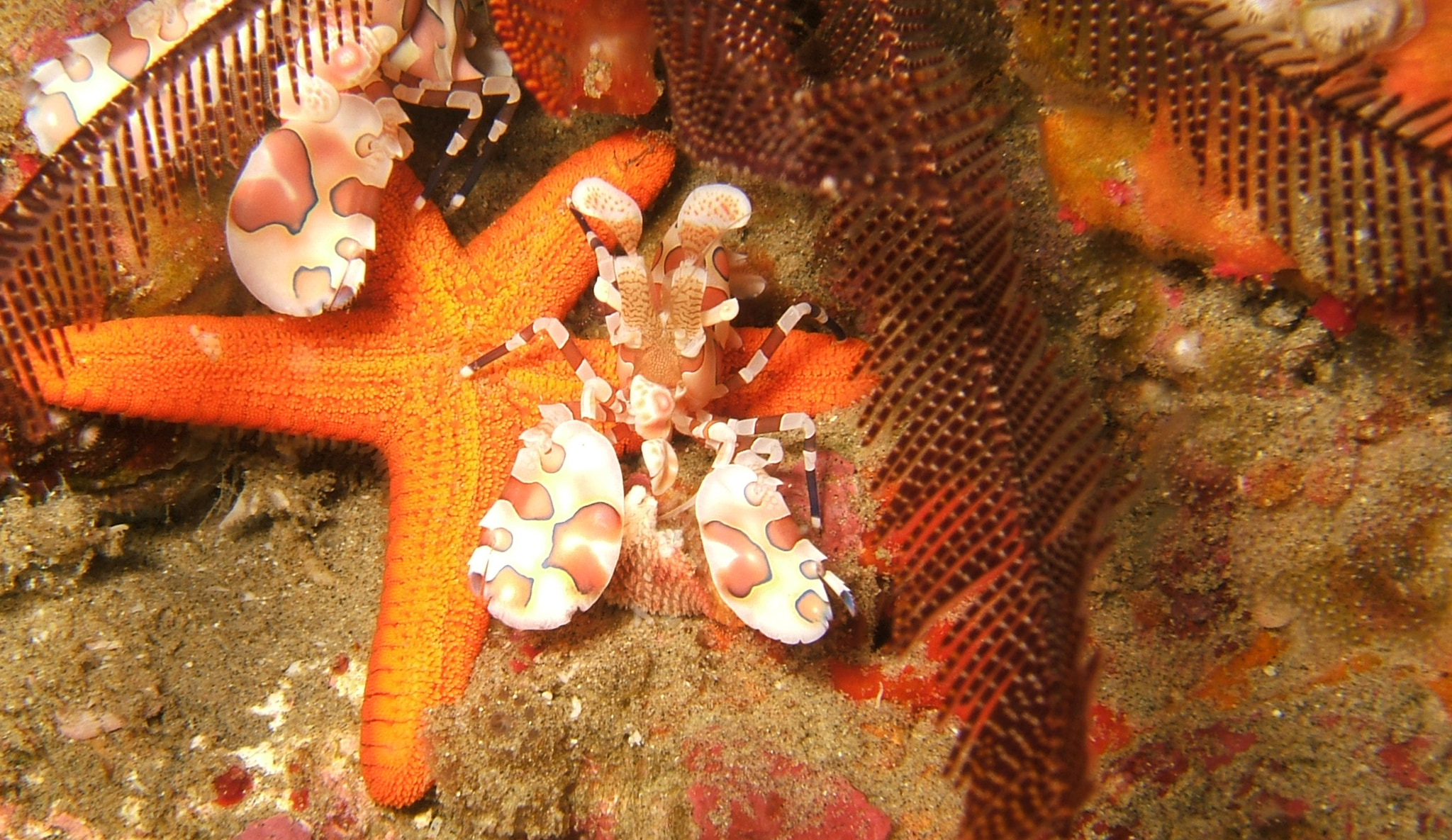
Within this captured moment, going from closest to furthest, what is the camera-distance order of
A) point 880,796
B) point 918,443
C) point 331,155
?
point 918,443 → point 880,796 → point 331,155

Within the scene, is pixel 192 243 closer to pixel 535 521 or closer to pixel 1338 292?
pixel 535 521

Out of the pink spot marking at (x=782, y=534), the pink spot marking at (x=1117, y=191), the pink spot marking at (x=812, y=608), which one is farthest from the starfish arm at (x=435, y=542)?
the pink spot marking at (x=1117, y=191)

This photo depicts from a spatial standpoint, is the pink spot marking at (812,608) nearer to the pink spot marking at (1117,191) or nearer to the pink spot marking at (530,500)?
the pink spot marking at (530,500)

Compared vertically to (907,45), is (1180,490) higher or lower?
lower

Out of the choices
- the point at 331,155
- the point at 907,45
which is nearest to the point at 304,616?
the point at 331,155

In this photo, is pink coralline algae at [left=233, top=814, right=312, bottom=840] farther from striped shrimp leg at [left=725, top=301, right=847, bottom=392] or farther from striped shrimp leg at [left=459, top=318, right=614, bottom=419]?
striped shrimp leg at [left=725, top=301, right=847, bottom=392]

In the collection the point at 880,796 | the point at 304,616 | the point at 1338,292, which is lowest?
the point at 304,616

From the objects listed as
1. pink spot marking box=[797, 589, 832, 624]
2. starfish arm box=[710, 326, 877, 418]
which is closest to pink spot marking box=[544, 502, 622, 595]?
pink spot marking box=[797, 589, 832, 624]
